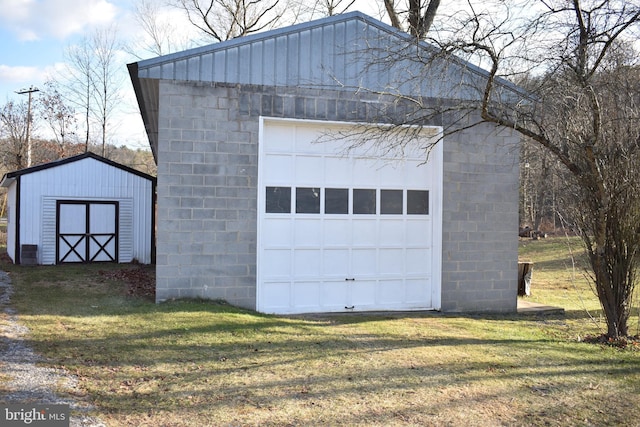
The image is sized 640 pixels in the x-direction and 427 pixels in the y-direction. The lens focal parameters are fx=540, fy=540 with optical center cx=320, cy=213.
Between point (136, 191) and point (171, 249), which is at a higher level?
point (136, 191)

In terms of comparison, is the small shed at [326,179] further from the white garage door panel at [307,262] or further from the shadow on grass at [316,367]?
the shadow on grass at [316,367]

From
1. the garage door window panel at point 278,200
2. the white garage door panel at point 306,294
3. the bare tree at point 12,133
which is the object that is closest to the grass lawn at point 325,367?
the white garage door panel at point 306,294

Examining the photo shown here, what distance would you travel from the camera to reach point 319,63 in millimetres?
8750

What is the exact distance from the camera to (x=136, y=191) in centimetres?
1567

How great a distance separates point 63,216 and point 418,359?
40.5ft

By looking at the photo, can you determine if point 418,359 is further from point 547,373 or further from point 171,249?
point 171,249

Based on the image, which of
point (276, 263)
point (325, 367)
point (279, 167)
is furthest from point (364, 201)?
point (325, 367)

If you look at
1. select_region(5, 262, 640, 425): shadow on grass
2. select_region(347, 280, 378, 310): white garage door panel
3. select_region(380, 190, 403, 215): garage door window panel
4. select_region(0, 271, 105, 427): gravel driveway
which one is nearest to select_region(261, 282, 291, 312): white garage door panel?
select_region(5, 262, 640, 425): shadow on grass

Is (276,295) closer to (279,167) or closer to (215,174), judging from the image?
(279,167)

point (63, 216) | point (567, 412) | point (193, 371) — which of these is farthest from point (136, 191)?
point (567, 412)

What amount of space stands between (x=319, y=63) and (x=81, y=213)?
966 centimetres

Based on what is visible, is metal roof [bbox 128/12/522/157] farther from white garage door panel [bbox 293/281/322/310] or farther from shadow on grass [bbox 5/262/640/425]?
shadow on grass [bbox 5/262/640/425]

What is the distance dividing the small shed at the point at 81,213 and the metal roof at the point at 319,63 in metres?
6.97

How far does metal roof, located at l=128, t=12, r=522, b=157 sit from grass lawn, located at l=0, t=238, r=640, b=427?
3.56 meters
